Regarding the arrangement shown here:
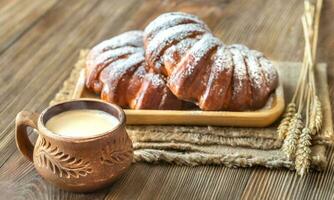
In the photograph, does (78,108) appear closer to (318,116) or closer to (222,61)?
(222,61)

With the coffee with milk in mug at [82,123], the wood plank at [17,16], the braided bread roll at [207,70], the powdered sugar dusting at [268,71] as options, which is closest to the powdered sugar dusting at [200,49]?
the braided bread roll at [207,70]

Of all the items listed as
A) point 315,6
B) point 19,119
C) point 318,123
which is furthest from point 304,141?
point 315,6

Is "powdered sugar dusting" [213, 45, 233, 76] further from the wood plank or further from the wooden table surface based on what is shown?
the wood plank

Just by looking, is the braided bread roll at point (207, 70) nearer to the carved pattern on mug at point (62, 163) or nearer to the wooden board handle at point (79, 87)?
the wooden board handle at point (79, 87)

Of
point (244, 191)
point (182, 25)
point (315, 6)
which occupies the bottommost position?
point (315, 6)

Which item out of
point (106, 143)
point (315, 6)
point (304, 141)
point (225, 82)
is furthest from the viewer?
point (315, 6)

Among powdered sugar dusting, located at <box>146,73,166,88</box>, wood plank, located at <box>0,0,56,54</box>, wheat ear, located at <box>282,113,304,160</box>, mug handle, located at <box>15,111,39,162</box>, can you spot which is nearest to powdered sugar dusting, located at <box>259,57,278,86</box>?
wheat ear, located at <box>282,113,304,160</box>

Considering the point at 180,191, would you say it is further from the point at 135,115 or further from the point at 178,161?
the point at 135,115
